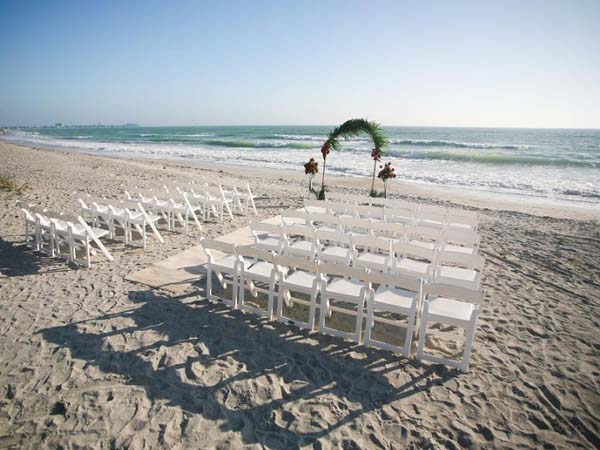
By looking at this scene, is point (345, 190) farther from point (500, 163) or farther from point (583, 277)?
point (500, 163)

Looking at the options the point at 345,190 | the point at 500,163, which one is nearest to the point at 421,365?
the point at 345,190

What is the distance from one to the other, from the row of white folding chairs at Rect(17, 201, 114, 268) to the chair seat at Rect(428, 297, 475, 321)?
4782 mm

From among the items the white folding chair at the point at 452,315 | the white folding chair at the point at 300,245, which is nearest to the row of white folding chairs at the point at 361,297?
the white folding chair at the point at 452,315

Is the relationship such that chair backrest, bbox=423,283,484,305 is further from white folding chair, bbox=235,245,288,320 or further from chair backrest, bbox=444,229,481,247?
chair backrest, bbox=444,229,481,247

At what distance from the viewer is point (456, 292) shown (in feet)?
10.5

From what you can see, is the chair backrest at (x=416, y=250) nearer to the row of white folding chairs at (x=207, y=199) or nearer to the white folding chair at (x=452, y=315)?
the white folding chair at (x=452, y=315)

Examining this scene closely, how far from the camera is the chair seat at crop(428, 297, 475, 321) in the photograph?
11.1 ft

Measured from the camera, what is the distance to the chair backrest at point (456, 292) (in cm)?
315

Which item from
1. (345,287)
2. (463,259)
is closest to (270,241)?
(345,287)

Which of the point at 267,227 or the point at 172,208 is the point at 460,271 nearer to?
the point at 267,227

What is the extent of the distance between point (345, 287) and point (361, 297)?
412 millimetres

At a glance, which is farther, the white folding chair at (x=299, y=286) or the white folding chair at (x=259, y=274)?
the white folding chair at (x=259, y=274)

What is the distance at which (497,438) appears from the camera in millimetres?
2627

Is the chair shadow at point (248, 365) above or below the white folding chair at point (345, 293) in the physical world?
below
